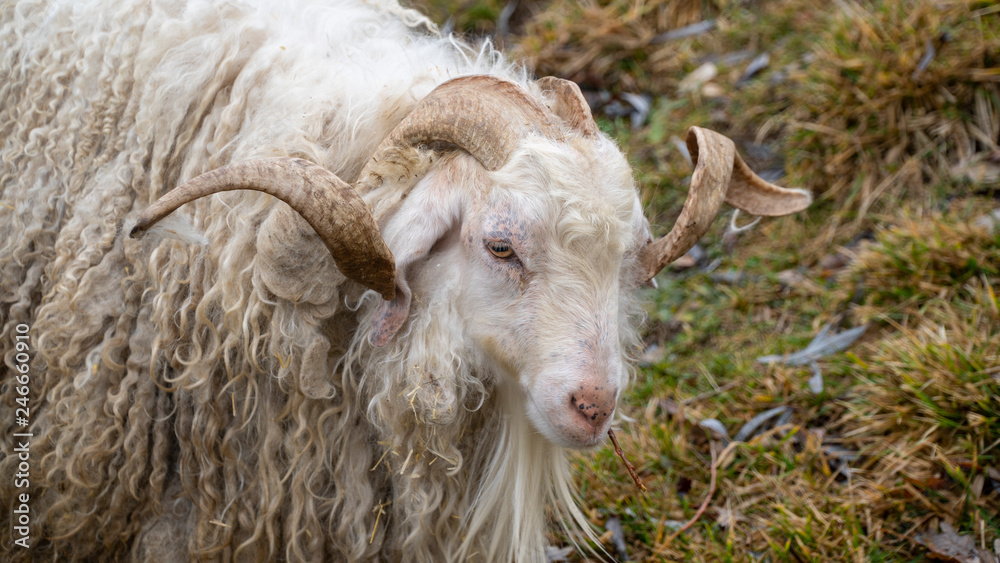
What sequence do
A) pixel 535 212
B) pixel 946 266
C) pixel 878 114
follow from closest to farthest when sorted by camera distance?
pixel 535 212 < pixel 946 266 < pixel 878 114

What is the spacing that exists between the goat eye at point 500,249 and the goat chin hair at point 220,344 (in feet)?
0.70

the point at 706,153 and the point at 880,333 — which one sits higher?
the point at 706,153

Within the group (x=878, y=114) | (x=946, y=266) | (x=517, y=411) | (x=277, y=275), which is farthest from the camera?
(x=878, y=114)

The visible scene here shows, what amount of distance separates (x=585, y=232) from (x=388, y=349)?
2.16 ft

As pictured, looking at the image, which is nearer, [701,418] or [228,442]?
[228,442]

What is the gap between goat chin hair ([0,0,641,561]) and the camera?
2.23m

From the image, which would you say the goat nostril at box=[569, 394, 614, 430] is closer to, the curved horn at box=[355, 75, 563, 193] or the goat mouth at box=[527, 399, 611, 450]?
the goat mouth at box=[527, 399, 611, 450]

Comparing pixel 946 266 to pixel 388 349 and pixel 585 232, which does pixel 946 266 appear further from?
pixel 388 349

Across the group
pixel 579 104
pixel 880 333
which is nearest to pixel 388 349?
pixel 579 104

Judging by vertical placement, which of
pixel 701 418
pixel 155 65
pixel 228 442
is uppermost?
pixel 155 65

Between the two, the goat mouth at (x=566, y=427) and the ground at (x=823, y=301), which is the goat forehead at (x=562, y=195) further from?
the ground at (x=823, y=301)

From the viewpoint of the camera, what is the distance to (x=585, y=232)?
2.00 metres

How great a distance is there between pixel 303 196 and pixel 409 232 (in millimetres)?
318

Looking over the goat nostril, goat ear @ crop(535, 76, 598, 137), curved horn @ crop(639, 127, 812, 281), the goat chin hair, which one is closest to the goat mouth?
the goat nostril
